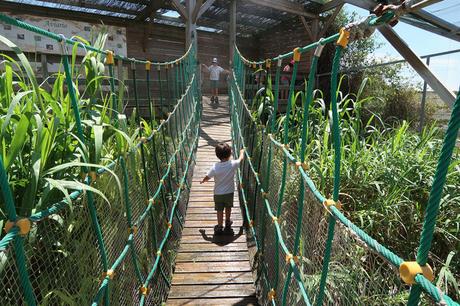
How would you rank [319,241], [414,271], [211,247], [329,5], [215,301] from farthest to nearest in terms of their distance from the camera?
[329,5] < [211,247] < [215,301] < [319,241] < [414,271]

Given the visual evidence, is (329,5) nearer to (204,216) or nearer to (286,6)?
(286,6)

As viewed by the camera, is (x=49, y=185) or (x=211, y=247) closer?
(x=49, y=185)

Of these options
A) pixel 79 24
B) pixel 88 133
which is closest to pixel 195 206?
pixel 88 133

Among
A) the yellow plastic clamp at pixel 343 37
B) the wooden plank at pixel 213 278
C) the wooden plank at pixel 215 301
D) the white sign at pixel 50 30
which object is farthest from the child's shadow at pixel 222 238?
the white sign at pixel 50 30

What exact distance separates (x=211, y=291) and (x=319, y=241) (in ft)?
3.39

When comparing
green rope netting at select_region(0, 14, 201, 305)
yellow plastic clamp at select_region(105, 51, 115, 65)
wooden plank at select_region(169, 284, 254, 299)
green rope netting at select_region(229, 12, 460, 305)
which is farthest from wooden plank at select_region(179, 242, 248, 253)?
yellow plastic clamp at select_region(105, 51, 115, 65)

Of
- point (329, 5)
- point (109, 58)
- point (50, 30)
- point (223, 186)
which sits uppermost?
point (329, 5)

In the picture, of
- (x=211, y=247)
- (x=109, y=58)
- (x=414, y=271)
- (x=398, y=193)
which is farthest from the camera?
(x=211, y=247)

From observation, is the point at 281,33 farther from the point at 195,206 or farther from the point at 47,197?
the point at 47,197

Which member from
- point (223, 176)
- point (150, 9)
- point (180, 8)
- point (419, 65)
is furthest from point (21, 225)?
point (150, 9)

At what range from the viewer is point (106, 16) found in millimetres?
7707

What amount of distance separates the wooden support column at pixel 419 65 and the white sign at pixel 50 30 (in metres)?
4.77

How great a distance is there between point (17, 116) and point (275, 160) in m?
1.39

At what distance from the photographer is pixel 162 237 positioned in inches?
82.7
